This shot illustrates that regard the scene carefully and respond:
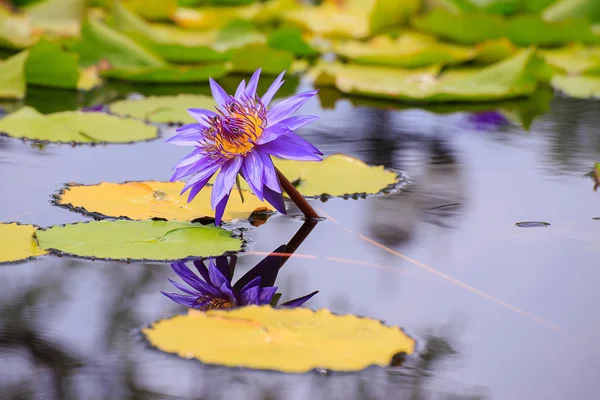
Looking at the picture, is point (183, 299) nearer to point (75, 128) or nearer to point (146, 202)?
point (146, 202)

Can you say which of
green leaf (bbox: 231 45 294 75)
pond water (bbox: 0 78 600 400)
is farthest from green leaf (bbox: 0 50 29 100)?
green leaf (bbox: 231 45 294 75)

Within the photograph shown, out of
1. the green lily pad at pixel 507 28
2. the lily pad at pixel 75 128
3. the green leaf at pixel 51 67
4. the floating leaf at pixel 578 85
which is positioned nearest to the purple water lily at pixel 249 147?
the lily pad at pixel 75 128

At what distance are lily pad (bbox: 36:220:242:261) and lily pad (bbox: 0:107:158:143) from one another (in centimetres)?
→ 71

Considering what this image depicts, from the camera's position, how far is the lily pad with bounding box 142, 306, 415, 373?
0.95 metres

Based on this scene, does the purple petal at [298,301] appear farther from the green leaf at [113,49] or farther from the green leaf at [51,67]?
the green leaf at [113,49]

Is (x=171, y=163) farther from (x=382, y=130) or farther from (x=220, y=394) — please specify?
(x=220, y=394)

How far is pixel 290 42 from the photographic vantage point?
3.14 meters

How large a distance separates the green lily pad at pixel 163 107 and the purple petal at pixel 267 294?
105cm

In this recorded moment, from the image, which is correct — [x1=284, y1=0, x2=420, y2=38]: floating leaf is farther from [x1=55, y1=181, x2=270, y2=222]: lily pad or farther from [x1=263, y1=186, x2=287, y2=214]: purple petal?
[x1=263, y1=186, x2=287, y2=214]: purple petal

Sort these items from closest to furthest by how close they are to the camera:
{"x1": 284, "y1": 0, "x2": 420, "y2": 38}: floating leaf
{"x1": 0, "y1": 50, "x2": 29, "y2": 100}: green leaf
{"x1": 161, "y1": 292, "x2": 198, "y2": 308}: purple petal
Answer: {"x1": 161, "y1": 292, "x2": 198, "y2": 308}: purple petal, {"x1": 0, "y1": 50, "x2": 29, "y2": 100}: green leaf, {"x1": 284, "y1": 0, "x2": 420, "y2": 38}: floating leaf

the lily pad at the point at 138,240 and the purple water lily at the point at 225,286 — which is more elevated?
the lily pad at the point at 138,240

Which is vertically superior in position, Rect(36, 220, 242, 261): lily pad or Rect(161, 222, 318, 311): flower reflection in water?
Rect(36, 220, 242, 261): lily pad

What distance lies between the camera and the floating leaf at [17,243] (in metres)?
1.25

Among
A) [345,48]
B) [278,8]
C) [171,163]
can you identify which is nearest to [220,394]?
[171,163]
